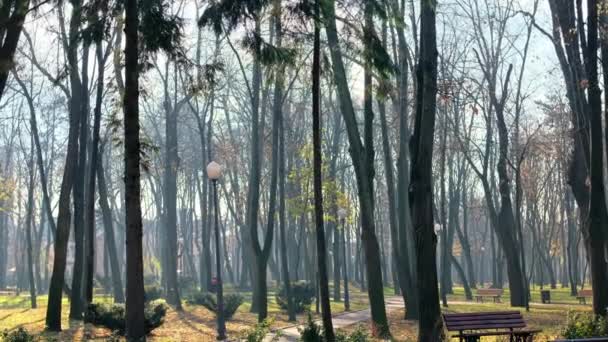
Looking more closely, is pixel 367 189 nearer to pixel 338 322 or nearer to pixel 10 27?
pixel 338 322

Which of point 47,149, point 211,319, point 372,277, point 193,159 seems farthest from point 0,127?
point 372,277

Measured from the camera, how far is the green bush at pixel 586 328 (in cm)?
1302

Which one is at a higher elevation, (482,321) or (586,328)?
(482,321)

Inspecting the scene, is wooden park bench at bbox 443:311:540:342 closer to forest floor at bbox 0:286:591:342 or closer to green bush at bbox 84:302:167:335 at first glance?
forest floor at bbox 0:286:591:342

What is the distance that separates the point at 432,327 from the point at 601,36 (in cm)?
932

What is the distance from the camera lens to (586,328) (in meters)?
13.2

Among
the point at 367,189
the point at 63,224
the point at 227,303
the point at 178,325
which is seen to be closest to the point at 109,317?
the point at 63,224

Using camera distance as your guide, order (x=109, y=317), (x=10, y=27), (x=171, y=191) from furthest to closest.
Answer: (x=171, y=191) → (x=109, y=317) → (x=10, y=27)

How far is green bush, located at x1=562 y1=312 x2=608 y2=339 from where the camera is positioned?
13.0 m

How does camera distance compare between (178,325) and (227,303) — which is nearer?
(178,325)

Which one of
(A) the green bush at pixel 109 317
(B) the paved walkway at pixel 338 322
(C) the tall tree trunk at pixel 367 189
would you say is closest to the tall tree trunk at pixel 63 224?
(A) the green bush at pixel 109 317

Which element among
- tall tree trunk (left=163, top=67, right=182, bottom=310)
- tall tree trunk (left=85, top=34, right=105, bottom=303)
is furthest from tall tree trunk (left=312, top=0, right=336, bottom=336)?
tall tree trunk (left=163, top=67, right=182, bottom=310)

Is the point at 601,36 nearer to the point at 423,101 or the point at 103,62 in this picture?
the point at 423,101

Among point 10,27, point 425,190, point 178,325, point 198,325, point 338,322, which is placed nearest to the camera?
point 425,190
